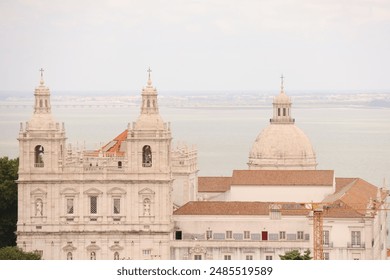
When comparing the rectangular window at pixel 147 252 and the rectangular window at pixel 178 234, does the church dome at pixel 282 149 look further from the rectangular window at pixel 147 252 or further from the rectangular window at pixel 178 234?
the rectangular window at pixel 147 252

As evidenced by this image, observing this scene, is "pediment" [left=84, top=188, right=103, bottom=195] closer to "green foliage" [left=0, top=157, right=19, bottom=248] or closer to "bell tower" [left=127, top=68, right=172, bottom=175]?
"bell tower" [left=127, top=68, right=172, bottom=175]

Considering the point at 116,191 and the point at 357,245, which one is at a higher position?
the point at 116,191

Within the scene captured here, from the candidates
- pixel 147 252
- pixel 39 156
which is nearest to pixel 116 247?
pixel 147 252

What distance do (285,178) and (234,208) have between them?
537cm

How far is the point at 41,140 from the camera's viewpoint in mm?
52719

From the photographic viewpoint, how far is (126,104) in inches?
2472

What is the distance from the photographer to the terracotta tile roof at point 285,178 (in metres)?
56.0

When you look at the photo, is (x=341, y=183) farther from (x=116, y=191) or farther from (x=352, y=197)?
(x=116, y=191)

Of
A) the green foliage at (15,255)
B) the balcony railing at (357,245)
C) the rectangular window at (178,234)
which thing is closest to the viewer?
the green foliage at (15,255)

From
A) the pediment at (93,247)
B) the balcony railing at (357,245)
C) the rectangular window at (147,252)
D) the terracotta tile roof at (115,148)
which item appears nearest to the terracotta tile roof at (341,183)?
the terracotta tile roof at (115,148)

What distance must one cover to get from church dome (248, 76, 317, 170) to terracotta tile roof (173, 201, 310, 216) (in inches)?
509

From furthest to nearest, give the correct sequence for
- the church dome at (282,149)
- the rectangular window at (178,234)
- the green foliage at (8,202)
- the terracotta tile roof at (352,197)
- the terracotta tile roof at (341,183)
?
the church dome at (282,149) → the terracotta tile roof at (341,183) → the green foliage at (8,202) → the rectangular window at (178,234) → the terracotta tile roof at (352,197)

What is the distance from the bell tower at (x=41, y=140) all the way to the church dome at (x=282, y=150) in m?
14.5
